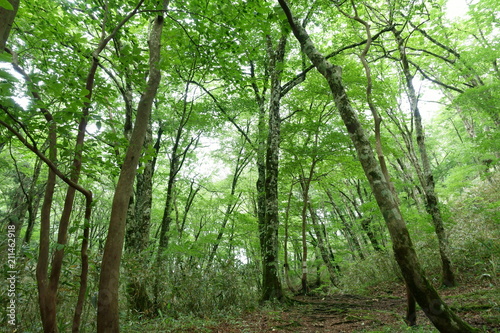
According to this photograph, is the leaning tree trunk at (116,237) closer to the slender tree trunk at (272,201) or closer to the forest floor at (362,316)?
the forest floor at (362,316)

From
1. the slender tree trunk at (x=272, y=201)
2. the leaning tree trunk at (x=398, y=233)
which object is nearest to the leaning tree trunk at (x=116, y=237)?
the leaning tree trunk at (x=398, y=233)

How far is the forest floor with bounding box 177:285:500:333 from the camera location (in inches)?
158

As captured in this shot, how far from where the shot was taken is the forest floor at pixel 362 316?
4.01 metres

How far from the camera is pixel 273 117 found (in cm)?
910

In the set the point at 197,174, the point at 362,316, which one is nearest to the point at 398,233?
the point at 362,316

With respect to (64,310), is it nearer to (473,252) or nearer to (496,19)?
(473,252)

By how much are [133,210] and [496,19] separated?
49.5 feet

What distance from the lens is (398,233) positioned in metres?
3.23

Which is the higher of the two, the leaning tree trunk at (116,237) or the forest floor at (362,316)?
the leaning tree trunk at (116,237)

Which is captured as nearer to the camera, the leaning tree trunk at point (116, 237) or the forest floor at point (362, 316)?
the leaning tree trunk at point (116, 237)

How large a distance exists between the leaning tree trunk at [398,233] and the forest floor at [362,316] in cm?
76

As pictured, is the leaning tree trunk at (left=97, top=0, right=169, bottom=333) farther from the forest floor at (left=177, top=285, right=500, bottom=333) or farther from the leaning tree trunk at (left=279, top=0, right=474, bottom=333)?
the leaning tree trunk at (left=279, top=0, right=474, bottom=333)

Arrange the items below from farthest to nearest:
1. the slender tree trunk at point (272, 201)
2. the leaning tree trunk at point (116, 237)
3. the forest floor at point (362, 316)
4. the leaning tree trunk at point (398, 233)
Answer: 1. the slender tree trunk at point (272, 201)
2. the forest floor at point (362, 316)
3. the leaning tree trunk at point (398, 233)
4. the leaning tree trunk at point (116, 237)

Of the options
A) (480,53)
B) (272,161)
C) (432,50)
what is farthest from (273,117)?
(432,50)
